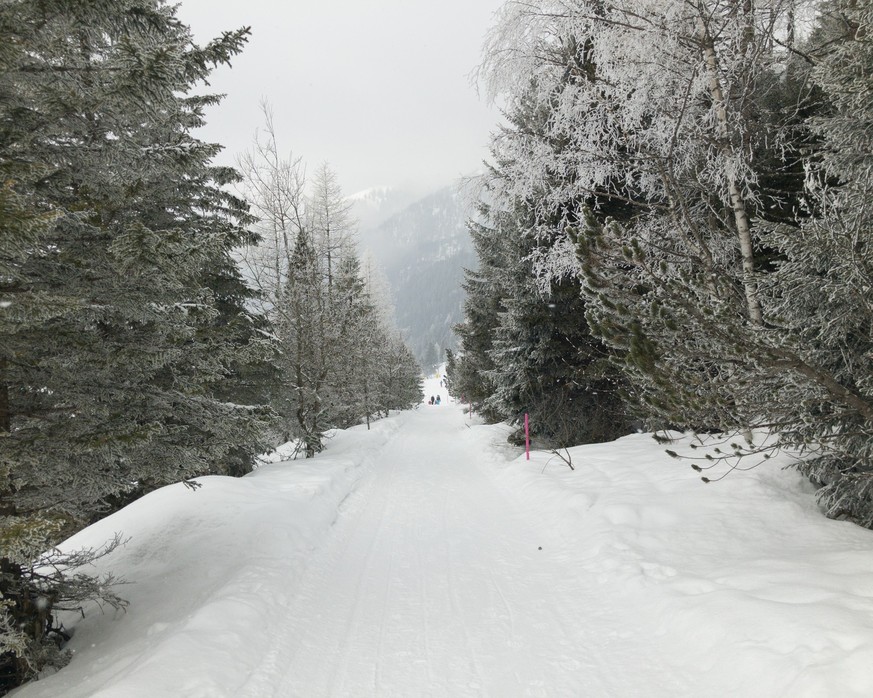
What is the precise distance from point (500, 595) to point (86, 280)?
5.16 metres

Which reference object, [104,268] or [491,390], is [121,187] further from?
[491,390]

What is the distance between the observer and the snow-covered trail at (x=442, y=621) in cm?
307

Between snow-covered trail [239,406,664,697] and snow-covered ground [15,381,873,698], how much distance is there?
2cm

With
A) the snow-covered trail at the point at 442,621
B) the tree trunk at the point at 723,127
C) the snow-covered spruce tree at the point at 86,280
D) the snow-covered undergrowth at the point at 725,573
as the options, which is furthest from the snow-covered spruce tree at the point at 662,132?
the snow-covered spruce tree at the point at 86,280

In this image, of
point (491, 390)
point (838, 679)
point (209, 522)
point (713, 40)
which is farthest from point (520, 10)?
point (491, 390)

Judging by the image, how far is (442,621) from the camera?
3871 mm

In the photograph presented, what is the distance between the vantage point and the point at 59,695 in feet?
11.0

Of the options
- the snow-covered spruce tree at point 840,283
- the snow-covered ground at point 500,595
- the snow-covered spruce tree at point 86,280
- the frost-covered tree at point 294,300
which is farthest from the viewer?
the frost-covered tree at point 294,300

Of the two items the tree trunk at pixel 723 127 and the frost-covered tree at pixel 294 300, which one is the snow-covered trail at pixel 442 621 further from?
the frost-covered tree at pixel 294 300

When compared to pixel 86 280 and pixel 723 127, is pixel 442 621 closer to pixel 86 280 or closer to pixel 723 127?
pixel 86 280

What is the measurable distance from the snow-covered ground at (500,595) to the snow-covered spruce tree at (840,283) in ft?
2.13

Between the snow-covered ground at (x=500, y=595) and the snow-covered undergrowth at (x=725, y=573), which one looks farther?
the snow-covered ground at (x=500, y=595)

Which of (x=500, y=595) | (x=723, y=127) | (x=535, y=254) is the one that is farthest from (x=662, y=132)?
(x=500, y=595)

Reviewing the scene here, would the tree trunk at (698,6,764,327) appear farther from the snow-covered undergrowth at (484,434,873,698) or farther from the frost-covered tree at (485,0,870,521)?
the snow-covered undergrowth at (484,434,873,698)
